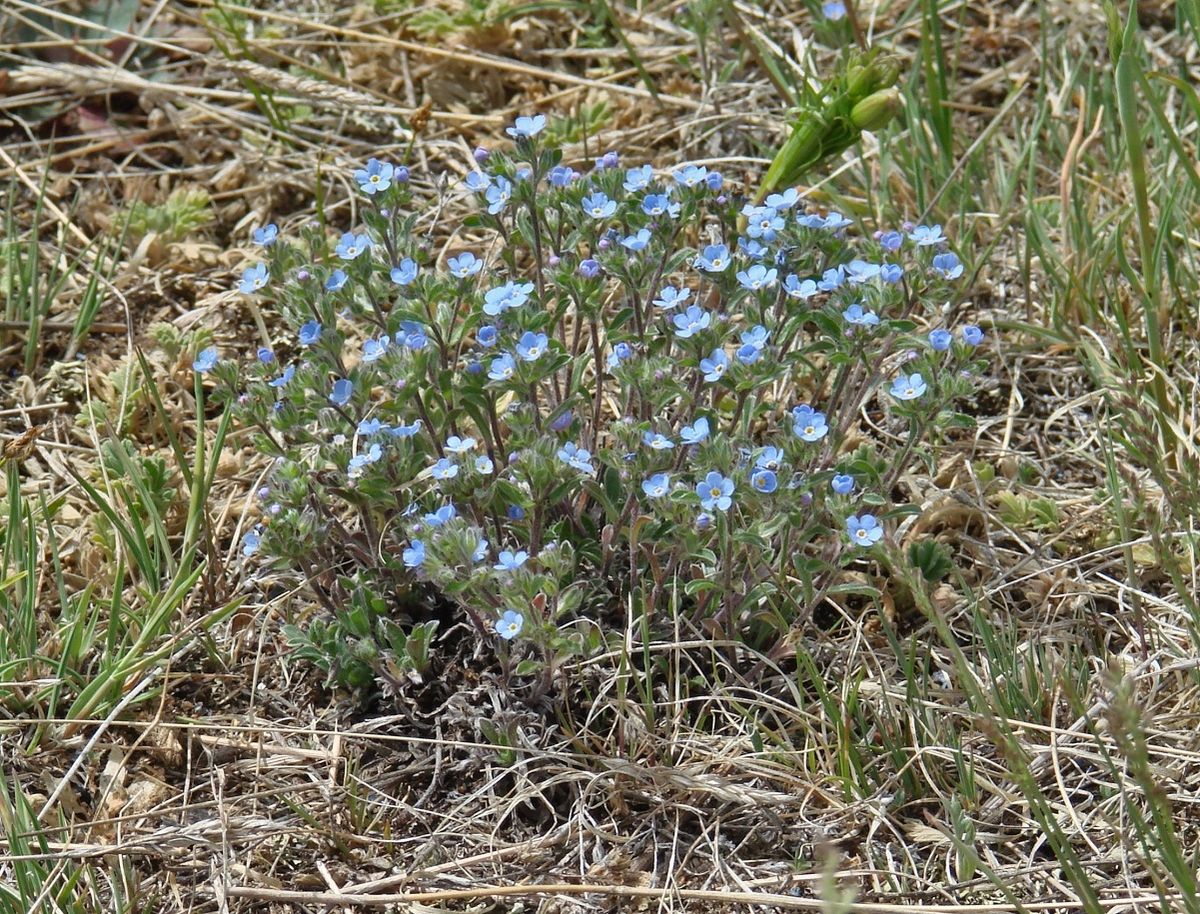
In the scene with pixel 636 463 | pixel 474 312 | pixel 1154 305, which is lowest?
pixel 1154 305

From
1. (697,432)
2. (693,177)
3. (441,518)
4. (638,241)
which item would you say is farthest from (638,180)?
(441,518)

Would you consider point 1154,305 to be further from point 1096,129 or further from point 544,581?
point 544,581

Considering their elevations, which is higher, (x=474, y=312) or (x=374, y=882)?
(x=474, y=312)

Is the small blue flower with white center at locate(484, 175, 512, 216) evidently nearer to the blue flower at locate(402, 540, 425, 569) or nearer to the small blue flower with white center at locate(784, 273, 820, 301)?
the small blue flower with white center at locate(784, 273, 820, 301)

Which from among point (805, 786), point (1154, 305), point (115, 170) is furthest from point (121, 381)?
point (1154, 305)

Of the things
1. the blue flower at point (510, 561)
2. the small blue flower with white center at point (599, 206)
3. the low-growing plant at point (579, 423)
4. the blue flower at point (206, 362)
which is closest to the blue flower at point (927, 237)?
the low-growing plant at point (579, 423)

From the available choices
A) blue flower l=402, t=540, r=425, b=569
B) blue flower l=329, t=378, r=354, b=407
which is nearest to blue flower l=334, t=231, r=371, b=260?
blue flower l=329, t=378, r=354, b=407
